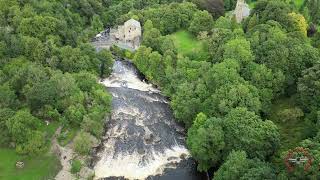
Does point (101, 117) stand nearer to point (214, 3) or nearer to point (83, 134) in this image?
point (83, 134)

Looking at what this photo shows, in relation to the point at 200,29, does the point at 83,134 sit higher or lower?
lower

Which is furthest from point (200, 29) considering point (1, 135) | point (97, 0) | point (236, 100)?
point (1, 135)

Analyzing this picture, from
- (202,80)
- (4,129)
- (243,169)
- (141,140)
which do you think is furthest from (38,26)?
(243,169)

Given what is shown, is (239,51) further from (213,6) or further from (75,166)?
(75,166)

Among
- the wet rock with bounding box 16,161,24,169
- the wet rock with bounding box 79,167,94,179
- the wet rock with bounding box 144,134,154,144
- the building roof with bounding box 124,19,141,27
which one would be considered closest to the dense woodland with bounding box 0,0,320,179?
the wet rock with bounding box 16,161,24,169

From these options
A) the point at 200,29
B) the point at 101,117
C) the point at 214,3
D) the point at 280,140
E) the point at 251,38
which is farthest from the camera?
the point at 214,3

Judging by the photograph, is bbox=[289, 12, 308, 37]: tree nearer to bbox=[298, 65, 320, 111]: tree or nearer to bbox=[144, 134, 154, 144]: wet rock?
bbox=[298, 65, 320, 111]: tree
